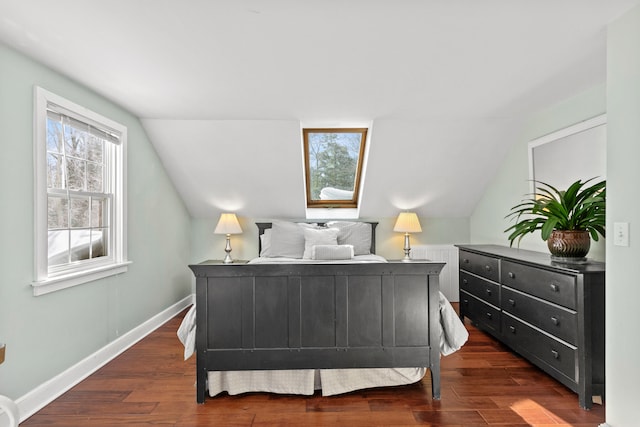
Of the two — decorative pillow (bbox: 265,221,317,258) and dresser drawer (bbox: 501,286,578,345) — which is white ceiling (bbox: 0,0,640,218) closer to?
decorative pillow (bbox: 265,221,317,258)

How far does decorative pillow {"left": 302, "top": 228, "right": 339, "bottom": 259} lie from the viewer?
449 cm

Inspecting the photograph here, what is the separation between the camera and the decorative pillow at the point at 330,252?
13.7ft

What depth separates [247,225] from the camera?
5148mm

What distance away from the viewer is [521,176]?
4.00 metres

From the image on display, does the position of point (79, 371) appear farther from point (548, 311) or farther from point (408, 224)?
point (408, 224)

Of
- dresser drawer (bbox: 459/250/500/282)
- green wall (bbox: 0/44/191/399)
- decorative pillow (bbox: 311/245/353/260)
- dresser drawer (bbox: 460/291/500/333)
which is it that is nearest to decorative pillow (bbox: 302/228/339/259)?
decorative pillow (bbox: 311/245/353/260)

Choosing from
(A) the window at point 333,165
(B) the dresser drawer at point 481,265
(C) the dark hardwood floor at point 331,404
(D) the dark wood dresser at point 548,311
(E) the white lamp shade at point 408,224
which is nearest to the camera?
(C) the dark hardwood floor at point 331,404

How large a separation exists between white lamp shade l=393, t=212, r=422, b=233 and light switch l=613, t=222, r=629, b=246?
2886mm

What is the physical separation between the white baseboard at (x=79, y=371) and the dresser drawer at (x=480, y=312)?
321 cm

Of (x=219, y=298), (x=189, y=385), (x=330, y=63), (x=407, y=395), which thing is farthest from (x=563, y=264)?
(x=189, y=385)

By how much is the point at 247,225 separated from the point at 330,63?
305cm

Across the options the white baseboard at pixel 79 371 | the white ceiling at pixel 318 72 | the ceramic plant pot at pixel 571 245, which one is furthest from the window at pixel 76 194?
the ceramic plant pot at pixel 571 245

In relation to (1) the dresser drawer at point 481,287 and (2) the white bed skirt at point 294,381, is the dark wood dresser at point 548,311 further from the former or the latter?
(2) the white bed skirt at point 294,381

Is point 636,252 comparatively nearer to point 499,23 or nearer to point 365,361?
point 499,23
